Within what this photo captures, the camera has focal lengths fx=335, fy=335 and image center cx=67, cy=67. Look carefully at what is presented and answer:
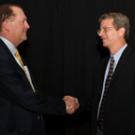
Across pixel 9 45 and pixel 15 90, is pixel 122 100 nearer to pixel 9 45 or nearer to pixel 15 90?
pixel 15 90

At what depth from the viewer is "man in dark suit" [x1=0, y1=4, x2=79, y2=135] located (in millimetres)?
2496

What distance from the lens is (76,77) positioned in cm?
345

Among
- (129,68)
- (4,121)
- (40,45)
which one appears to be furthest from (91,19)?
(4,121)

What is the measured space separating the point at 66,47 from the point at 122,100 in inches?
42.2

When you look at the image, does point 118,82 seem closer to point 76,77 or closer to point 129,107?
point 129,107

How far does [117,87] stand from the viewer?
2551 millimetres

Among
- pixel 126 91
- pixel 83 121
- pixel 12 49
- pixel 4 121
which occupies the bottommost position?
pixel 83 121

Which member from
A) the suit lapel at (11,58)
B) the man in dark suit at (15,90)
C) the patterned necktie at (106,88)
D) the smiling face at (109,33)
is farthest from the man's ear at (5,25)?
the patterned necktie at (106,88)

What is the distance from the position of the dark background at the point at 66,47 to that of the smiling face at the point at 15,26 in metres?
0.73

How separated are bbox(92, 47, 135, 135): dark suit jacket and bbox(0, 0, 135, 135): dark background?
2.19ft

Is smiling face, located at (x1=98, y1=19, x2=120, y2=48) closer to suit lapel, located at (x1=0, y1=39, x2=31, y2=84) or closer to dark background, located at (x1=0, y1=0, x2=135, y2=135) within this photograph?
dark background, located at (x1=0, y1=0, x2=135, y2=135)

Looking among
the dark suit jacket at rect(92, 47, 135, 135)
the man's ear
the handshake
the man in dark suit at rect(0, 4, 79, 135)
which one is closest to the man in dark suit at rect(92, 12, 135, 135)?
the dark suit jacket at rect(92, 47, 135, 135)

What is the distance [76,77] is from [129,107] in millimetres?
1007

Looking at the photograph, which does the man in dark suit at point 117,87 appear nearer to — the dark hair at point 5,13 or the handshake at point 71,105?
the handshake at point 71,105
